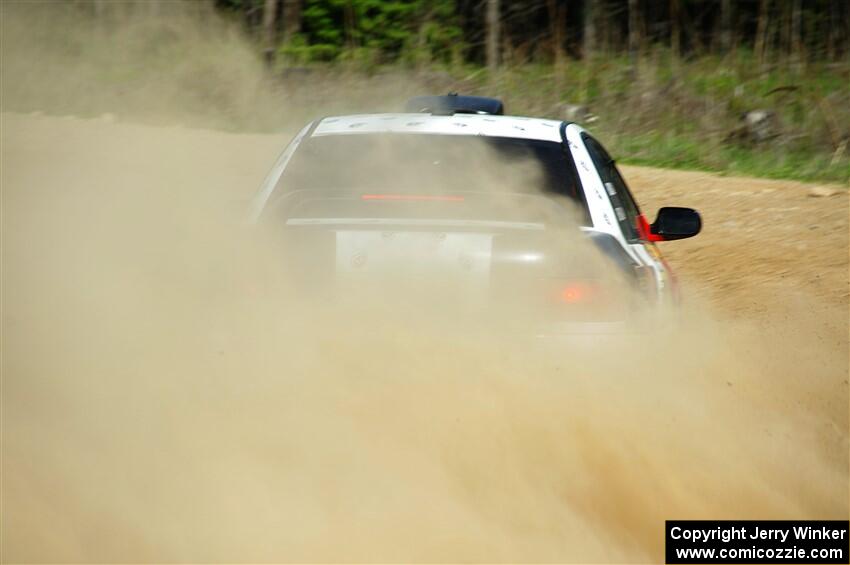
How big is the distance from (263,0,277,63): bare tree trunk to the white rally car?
25456 mm

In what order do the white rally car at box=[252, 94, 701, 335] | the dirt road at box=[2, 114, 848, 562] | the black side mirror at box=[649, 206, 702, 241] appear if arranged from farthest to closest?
the black side mirror at box=[649, 206, 702, 241], the white rally car at box=[252, 94, 701, 335], the dirt road at box=[2, 114, 848, 562]

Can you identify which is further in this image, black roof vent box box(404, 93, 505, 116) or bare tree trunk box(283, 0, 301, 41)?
bare tree trunk box(283, 0, 301, 41)

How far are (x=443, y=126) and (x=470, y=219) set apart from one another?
1058mm

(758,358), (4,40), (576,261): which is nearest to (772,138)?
(4,40)

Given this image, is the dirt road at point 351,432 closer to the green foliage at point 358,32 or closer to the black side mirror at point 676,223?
the black side mirror at point 676,223

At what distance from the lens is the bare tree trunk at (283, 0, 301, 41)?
3111 cm

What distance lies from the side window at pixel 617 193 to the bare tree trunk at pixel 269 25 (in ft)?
82.1

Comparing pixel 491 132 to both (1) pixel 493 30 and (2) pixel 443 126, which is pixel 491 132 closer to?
(2) pixel 443 126

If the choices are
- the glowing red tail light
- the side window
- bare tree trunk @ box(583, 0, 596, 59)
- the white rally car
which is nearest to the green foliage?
bare tree trunk @ box(583, 0, 596, 59)

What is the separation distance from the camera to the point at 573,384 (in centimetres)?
418

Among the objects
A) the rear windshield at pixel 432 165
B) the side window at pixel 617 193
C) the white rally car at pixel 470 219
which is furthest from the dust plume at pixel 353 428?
the side window at pixel 617 193

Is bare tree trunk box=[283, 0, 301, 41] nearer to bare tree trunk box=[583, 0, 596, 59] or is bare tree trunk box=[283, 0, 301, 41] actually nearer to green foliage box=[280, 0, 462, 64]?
green foliage box=[280, 0, 462, 64]

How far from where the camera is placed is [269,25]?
3084 cm

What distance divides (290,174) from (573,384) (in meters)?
1.71
